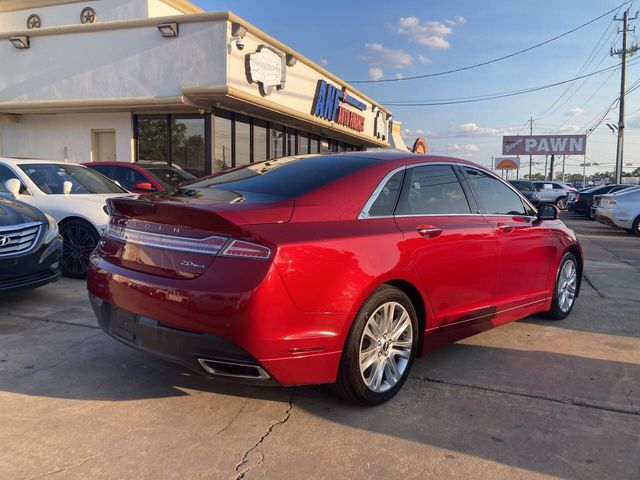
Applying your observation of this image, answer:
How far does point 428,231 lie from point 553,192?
1141 inches

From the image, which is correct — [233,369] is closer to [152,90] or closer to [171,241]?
[171,241]

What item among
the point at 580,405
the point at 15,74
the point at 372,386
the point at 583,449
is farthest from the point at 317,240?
the point at 15,74

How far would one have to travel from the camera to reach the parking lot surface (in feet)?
8.81

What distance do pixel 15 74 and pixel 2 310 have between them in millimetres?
11827

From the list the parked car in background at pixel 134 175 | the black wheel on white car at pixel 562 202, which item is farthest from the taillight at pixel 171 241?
the black wheel on white car at pixel 562 202

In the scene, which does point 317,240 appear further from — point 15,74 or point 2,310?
point 15,74

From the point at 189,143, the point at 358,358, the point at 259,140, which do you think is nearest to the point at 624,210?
the point at 259,140

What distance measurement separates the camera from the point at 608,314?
5816 mm

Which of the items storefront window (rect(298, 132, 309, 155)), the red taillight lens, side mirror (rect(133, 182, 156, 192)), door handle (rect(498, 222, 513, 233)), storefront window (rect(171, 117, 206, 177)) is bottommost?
the red taillight lens

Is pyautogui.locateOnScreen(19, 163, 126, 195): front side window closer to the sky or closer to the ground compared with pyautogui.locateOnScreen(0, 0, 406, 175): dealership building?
closer to the ground

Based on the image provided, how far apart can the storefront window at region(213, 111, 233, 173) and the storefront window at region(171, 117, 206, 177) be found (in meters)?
0.36

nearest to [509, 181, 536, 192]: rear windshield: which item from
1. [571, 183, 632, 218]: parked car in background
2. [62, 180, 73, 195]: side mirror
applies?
[571, 183, 632, 218]: parked car in background

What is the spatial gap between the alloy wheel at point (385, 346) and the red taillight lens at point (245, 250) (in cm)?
84

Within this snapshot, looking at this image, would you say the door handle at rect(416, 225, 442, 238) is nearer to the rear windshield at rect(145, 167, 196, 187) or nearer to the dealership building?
the rear windshield at rect(145, 167, 196, 187)
